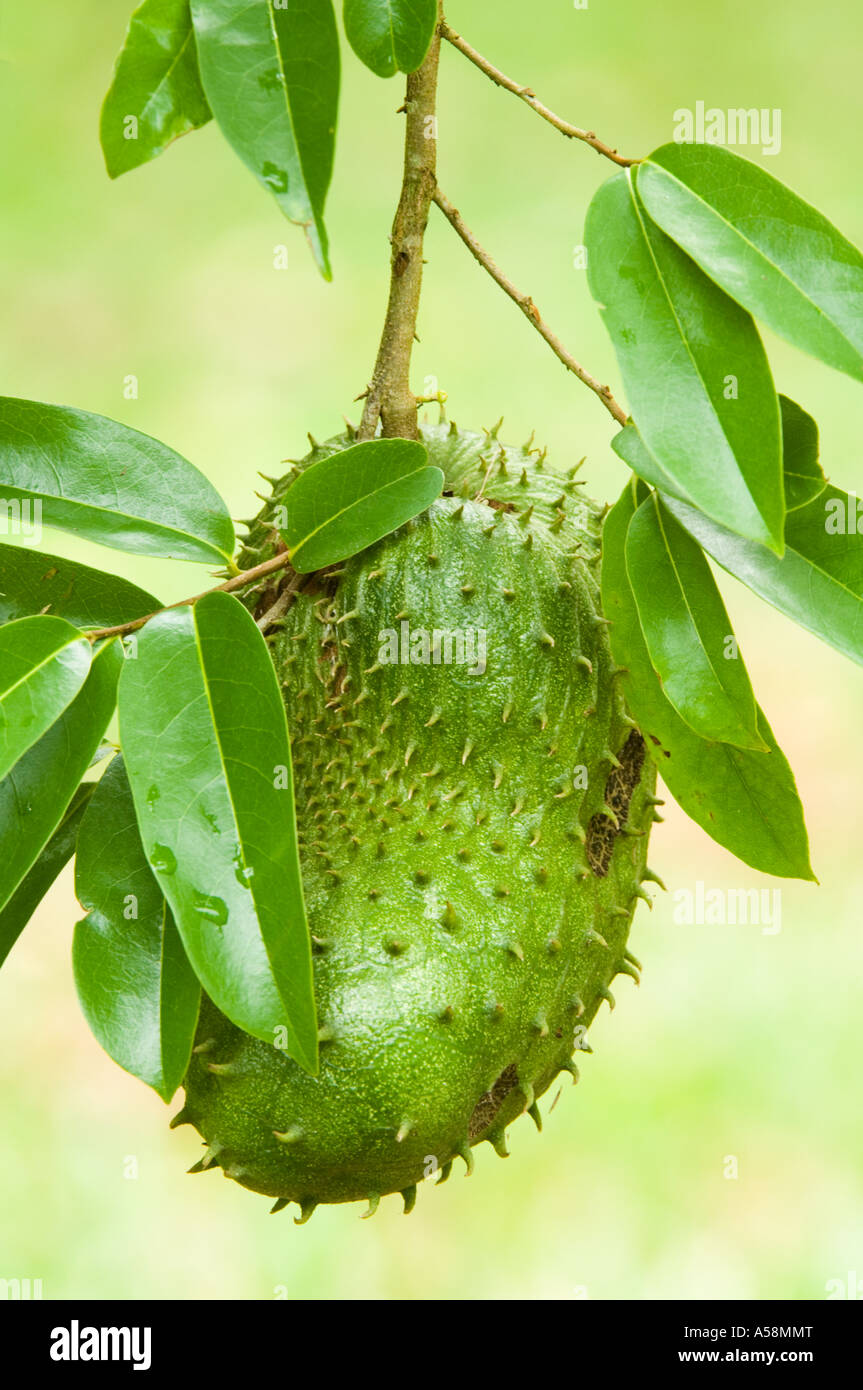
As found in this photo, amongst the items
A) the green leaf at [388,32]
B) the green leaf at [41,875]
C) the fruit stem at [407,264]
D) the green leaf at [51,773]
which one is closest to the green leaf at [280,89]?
the green leaf at [388,32]

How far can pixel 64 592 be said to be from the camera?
2.71 ft

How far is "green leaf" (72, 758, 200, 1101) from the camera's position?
0.74 metres

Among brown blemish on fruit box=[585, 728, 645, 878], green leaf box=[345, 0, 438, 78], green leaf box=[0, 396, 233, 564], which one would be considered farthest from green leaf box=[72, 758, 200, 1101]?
green leaf box=[345, 0, 438, 78]

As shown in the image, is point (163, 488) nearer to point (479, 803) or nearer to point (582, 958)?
point (479, 803)

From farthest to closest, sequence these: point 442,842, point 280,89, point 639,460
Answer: point 442,842, point 639,460, point 280,89

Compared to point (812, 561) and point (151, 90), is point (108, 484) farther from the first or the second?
point (812, 561)

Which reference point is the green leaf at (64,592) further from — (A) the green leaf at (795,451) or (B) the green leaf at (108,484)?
(A) the green leaf at (795,451)

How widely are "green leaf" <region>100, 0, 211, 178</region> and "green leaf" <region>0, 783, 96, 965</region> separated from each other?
378mm

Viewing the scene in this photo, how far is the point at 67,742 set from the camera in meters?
0.74

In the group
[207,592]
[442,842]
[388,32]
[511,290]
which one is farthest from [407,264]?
[442,842]

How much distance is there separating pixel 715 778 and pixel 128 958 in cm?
38

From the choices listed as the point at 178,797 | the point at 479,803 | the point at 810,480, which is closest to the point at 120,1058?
the point at 178,797

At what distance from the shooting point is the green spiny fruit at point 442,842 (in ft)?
2.67

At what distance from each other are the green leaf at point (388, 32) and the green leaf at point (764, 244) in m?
0.15
